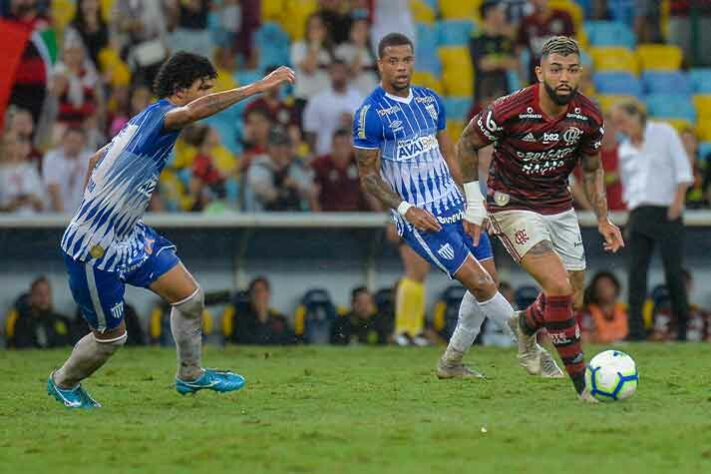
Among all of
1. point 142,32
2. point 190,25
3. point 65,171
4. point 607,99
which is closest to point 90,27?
point 142,32

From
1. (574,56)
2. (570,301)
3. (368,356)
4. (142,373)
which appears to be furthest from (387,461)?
(368,356)

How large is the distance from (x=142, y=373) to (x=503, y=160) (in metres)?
4.01

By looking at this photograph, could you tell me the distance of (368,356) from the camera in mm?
14938

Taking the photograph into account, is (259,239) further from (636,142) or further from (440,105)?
(440,105)

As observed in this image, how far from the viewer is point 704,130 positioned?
794 inches

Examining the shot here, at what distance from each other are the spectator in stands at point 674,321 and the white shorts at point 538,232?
6.78 metres

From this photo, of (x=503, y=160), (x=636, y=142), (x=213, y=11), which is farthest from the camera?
(x=213, y=11)

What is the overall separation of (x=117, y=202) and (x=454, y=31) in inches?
451

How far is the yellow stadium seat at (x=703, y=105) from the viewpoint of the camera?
20266 mm

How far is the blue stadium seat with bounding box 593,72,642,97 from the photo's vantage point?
67.2 ft

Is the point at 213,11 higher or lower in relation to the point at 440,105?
higher

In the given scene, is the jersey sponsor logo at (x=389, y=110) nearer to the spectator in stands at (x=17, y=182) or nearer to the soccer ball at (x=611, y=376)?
the soccer ball at (x=611, y=376)

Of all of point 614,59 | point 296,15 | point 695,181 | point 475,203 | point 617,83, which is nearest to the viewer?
point 475,203

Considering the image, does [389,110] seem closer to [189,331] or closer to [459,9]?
[189,331]
